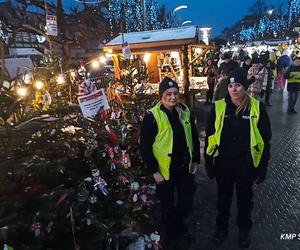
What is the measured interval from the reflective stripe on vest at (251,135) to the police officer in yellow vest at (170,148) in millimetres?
244

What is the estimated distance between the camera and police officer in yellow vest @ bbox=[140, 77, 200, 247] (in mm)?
3865

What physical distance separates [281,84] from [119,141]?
14.2 m

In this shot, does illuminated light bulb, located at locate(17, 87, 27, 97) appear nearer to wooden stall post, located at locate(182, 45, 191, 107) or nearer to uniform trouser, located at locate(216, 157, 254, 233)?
uniform trouser, located at locate(216, 157, 254, 233)

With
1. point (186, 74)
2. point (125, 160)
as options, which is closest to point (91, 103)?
point (125, 160)

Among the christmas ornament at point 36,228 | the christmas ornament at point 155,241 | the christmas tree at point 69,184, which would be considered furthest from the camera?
the christmas ornament at point 155,241

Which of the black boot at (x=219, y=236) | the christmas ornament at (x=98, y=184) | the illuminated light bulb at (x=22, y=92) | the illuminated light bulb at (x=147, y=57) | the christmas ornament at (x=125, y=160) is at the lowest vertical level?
the black boot at (x=219, y=236)

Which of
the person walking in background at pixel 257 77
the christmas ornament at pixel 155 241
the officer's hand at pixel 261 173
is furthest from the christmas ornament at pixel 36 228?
the person walking in background at pixel 257 77

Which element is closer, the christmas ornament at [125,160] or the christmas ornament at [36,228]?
the christmas ornament at [36,228]

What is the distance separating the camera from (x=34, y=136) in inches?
140

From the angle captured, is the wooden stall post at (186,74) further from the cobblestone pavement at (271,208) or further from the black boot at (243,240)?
the black boot at (243,240)

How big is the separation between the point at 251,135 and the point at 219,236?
54.3 inches

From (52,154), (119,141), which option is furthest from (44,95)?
(52,154)

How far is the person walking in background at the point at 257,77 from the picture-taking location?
10.4 meters

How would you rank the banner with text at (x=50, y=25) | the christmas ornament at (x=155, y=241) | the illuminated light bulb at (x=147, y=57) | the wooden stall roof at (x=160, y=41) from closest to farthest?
the christmas ornament at (x=155, y=241) → the banner with text at (x=50, y=25) → the wooden stall roof at (x=160, y=41) → the illuminated light bulb at (x=147, y=57)
